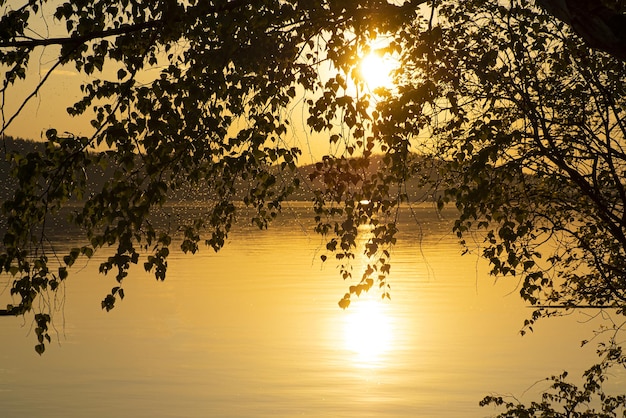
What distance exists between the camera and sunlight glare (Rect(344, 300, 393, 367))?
131 ft

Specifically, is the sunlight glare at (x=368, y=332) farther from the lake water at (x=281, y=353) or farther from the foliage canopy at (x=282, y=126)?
the foliage canopy at (x=282, y=126)

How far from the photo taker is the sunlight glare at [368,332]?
3981 cm

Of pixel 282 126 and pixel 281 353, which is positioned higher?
pixel 282 126

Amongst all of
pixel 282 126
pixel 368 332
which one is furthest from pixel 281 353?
pixel 282 126

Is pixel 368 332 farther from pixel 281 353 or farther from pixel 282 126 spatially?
pixel 282 126

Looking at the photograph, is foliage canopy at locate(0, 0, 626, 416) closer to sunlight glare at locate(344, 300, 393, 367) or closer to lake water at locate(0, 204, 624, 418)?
lake water at locate(0, 204, 624, 418)

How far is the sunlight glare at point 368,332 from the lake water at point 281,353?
0.10 meters

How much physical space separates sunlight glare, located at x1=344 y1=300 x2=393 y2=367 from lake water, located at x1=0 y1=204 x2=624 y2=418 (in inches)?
4.0

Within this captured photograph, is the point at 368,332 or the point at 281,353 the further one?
the point at 368,332

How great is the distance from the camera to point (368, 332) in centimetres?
4591

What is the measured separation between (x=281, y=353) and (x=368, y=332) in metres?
7.36

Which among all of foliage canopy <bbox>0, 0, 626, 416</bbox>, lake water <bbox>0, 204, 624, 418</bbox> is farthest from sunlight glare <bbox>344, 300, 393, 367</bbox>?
foliage canopy <bbox>0, 0, 626, 416</bbox>

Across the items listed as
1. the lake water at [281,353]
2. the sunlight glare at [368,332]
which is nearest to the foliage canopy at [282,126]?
the lake water at [281,353]

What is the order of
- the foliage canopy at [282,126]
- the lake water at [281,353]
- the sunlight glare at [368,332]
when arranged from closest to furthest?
the foliage canopy at [282,126], the lake water at [281,353], the sunlight glare at [368,332]
